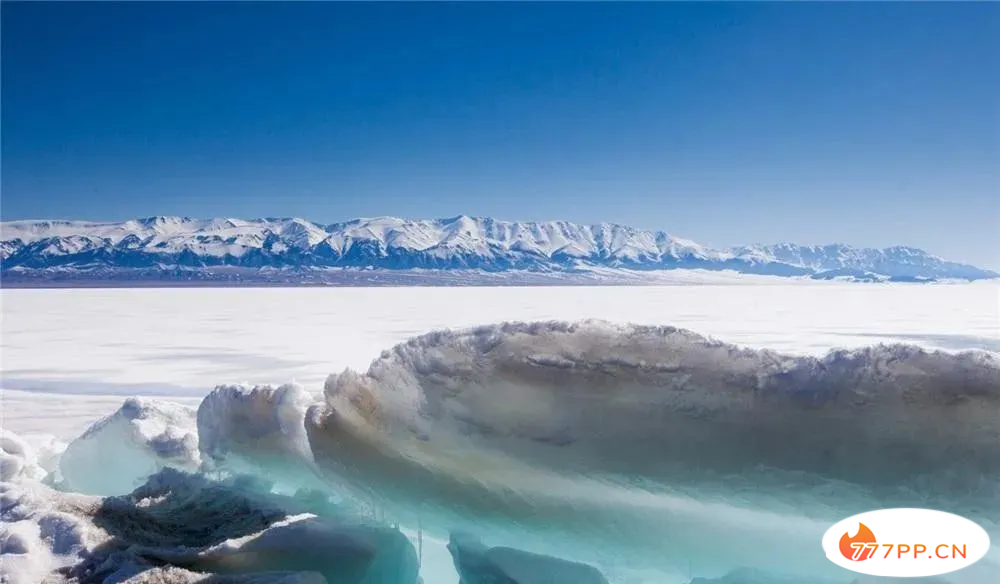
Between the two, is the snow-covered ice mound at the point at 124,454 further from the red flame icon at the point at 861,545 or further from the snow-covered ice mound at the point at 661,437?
the red flame icon at the point at 861,545

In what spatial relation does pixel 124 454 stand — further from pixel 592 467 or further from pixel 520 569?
pixel 592 467

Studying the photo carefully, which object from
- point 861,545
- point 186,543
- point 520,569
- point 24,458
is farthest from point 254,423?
point 861,545

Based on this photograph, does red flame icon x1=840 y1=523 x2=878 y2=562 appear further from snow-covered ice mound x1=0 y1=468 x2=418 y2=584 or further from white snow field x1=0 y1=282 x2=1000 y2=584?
snow-covered ice mound x1=0 y1=468 x2=418 y2=584

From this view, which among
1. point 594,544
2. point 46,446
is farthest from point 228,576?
point 46,446

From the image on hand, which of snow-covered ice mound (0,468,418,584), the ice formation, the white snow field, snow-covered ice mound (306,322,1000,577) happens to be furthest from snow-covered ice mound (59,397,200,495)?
the ice formation

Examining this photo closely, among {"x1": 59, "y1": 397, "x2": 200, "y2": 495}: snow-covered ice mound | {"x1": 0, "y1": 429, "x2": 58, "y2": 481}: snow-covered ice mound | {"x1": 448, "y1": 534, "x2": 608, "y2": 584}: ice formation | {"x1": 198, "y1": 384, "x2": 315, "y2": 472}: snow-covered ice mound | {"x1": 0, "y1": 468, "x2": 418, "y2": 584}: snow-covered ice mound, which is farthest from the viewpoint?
{"x1": 59, "y1": 397, "x2": 200, "y2": 495}: snow-covered ice mound

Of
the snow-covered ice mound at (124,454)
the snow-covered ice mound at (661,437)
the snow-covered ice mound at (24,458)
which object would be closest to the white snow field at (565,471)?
the snow-covered ice mound at (661,437)

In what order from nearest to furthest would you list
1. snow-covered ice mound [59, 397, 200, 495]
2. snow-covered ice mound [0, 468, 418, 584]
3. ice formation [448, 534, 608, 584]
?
snow-covered ice mound [0, 468, 418, 584] < ice formation [448, 534, 608, 584] < snow-covered ice mound [59, 397, 200, 495]
